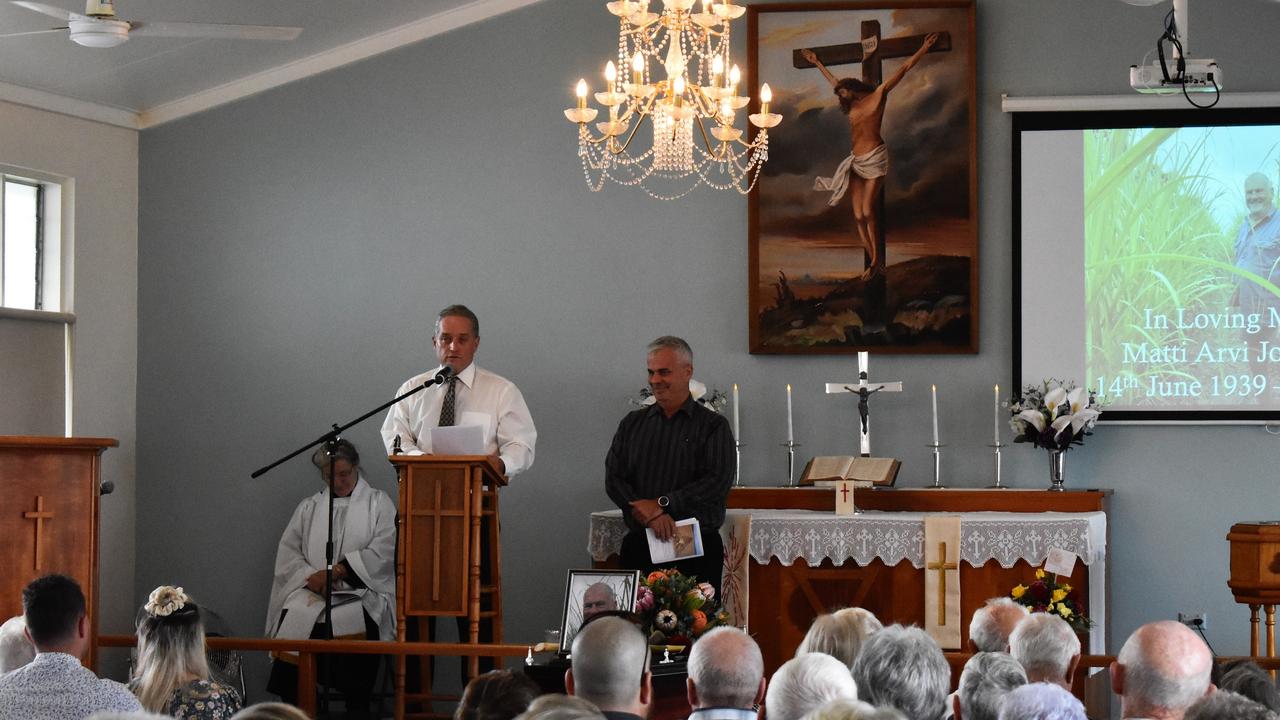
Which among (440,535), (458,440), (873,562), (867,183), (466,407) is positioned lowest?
(873,562)

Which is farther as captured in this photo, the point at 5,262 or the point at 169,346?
the point at 169,346

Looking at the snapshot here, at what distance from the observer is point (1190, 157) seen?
8.02 metres

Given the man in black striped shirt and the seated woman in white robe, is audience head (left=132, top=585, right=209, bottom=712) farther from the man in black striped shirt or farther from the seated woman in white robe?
the seated woman in white robe

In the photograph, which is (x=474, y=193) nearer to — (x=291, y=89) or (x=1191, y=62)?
(x=291, y=89)

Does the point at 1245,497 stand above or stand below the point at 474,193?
below

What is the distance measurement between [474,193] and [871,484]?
2758 millimetres

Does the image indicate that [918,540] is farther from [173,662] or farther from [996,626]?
[173,662]

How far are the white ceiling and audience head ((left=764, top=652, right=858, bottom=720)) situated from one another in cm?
515

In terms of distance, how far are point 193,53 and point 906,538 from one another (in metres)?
4.35

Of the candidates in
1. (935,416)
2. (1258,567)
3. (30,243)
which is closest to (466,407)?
(935,416)

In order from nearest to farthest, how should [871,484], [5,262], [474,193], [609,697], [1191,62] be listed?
[609,697]
[1191,62]
[871,484]
[5,262]
[474,193]

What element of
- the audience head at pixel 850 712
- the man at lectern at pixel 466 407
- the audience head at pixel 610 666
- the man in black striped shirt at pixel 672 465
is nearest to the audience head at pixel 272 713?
the audience head at pixel 850 712

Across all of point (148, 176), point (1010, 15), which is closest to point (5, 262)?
point (148, 176)

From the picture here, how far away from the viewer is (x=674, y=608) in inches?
213
